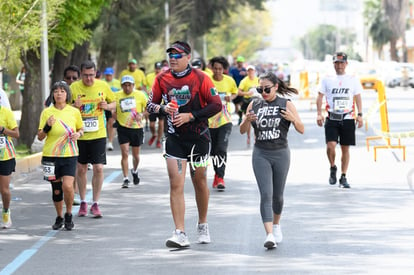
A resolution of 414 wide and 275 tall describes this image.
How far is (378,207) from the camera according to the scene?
12234 millimetres

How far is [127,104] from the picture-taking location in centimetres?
1509

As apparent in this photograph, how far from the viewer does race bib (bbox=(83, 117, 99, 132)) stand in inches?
476

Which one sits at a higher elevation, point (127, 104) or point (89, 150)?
point (127, 104)

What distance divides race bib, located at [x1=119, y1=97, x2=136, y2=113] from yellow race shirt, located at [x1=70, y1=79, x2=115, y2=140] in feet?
8.41

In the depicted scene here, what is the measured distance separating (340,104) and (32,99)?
10886mm

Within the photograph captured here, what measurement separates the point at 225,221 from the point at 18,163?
6.68 meters

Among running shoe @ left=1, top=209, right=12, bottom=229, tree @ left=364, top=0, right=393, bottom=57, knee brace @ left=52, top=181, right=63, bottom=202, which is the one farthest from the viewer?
tree @ left=364, top=0, right=393, bottom=57

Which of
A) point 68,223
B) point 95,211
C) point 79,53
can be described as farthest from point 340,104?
point 79,53

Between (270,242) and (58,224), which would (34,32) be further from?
(270,242)

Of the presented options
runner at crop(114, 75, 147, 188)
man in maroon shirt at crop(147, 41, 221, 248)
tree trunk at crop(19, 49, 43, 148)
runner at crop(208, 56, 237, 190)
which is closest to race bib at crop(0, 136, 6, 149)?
man in maroon shirt at crop(147, 41, 221, 248)

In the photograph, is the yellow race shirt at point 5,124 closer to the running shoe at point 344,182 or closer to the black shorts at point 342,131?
the black shorts at point 342,131

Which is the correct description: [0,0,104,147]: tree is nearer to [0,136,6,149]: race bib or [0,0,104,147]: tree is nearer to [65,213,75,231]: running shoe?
[0,136,6,149]: race bib

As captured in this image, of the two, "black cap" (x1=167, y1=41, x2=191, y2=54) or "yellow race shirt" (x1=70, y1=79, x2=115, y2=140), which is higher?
"black cap" (x1=167, y1=41, x2=191, y2=54)

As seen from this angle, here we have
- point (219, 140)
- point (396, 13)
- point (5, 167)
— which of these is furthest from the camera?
point (396, 13)
